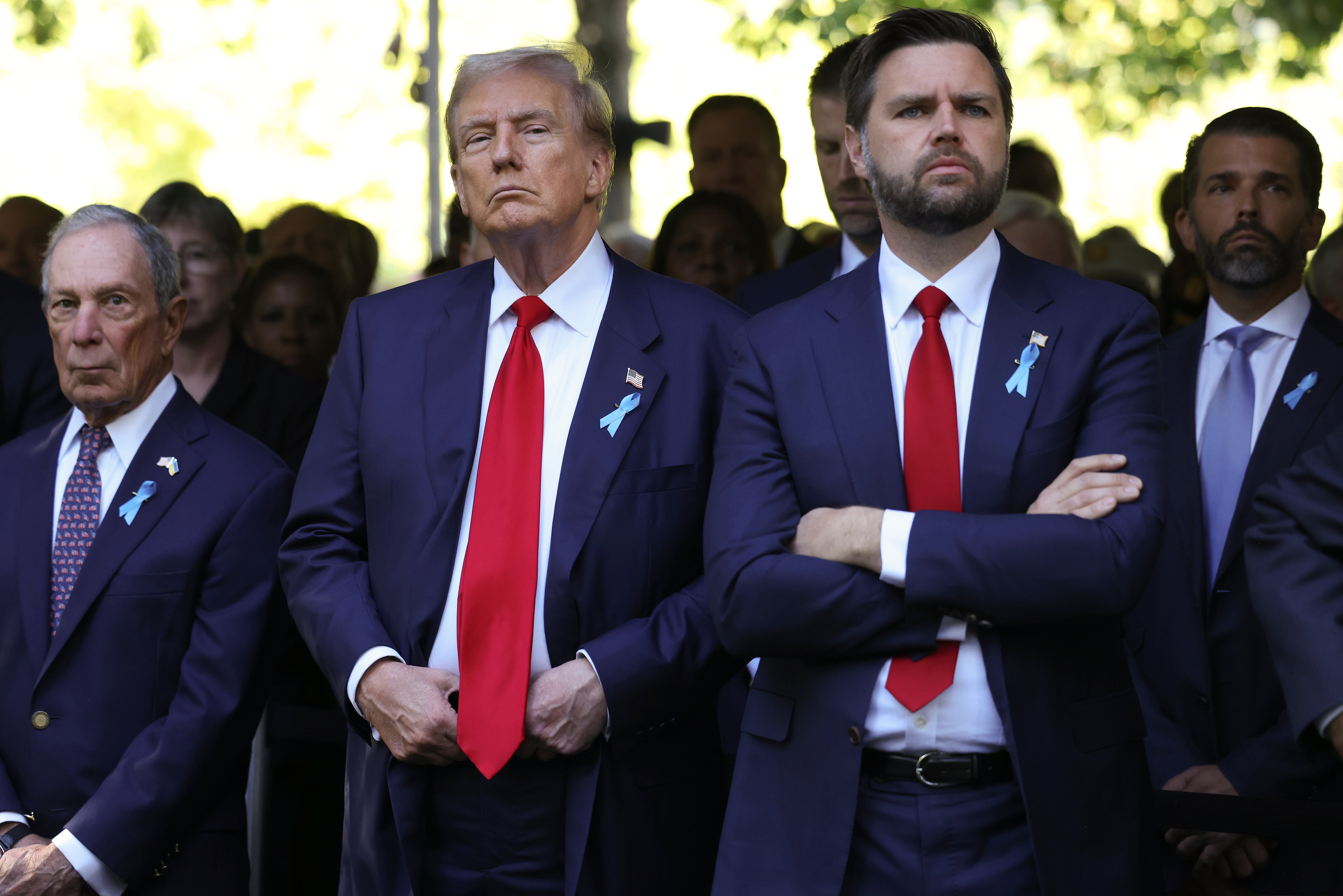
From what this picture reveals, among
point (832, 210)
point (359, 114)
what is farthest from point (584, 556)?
point (359, 114)

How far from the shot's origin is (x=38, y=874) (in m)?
3.35

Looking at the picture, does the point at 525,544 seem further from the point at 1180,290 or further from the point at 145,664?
the point at 1180,290

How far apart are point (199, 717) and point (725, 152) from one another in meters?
3.52

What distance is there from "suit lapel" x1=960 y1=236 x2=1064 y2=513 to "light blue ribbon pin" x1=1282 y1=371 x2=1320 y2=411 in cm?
113

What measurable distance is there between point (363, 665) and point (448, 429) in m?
0.51

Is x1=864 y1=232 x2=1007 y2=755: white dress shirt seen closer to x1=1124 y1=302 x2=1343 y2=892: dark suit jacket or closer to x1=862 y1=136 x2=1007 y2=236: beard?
x1=862 y1=136 x2=1007 y2=236: beard

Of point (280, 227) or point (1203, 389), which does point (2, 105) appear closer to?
point (280, 227)

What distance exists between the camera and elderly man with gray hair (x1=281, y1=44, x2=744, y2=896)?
2961 mm

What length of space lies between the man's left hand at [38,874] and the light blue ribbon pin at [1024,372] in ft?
7.50

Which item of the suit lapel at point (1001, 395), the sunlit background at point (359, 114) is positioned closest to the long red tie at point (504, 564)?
the suit lapel at point (1001, 395)

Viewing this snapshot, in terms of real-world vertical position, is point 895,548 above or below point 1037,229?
below

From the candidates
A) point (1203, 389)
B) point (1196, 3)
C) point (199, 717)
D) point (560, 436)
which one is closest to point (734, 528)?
point (560, 436)

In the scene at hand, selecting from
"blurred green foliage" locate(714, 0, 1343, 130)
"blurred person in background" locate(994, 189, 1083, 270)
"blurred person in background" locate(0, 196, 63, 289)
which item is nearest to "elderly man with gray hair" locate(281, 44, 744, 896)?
"blurred person in background" locate(994, 189, 1083, 270)

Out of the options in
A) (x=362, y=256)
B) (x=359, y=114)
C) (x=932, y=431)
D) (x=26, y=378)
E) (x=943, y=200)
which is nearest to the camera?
(x=932, y=431)
